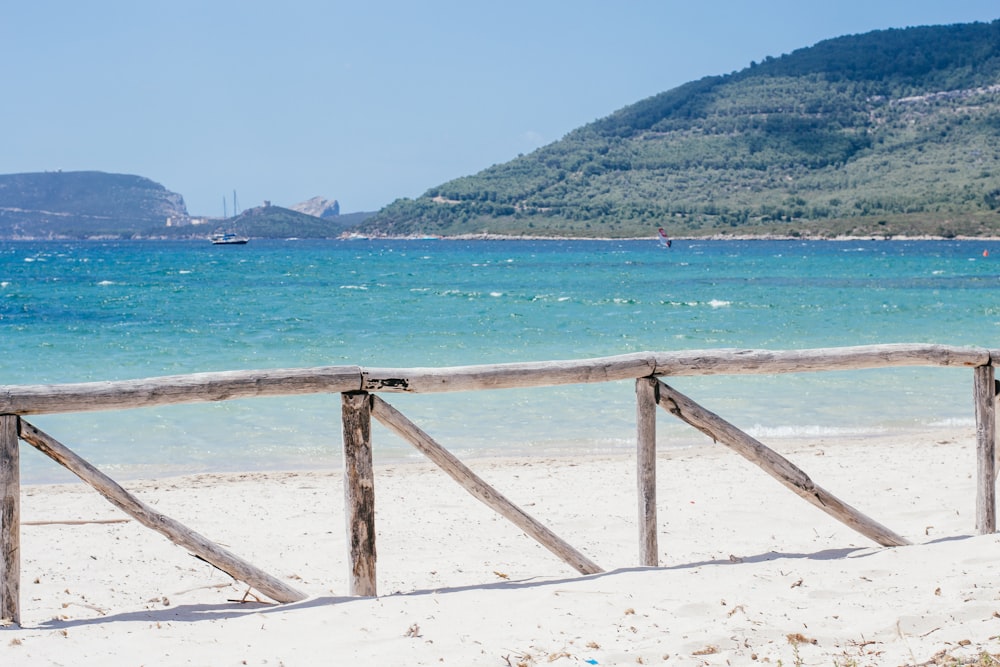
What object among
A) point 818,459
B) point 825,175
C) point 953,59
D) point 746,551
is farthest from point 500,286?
point 953,59

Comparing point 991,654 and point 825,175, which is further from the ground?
point 825,175

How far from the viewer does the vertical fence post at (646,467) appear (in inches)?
209

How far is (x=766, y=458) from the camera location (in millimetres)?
A: 5496

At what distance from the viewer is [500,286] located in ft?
162

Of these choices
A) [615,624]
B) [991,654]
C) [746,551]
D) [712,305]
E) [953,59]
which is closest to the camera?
[991,654]

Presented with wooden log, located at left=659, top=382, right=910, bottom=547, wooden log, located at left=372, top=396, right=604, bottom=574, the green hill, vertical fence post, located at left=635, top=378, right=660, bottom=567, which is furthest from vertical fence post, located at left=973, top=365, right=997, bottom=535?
the green hill

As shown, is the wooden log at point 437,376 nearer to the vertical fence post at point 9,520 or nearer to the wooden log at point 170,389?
the wooden log at point 170,389

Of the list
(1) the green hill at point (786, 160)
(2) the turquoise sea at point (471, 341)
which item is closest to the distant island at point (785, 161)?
(1) the green hill at point (786, 160)

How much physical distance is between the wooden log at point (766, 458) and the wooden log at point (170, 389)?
1726 millimetres

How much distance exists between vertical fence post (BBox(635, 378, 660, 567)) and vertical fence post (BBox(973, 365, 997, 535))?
6.83 feet

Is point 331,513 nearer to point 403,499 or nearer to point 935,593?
point 403,499

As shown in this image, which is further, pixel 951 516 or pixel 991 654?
pixel 951 516

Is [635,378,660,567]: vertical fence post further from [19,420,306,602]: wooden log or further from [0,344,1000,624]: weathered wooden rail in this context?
[19,420,306,602]: wooden log

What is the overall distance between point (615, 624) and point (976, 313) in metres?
28.2
